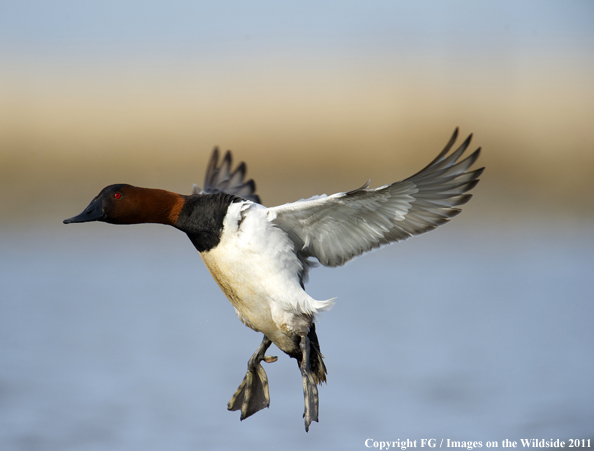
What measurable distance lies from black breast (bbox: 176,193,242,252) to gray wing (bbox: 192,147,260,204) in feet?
6.09

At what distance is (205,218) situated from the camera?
4898mm

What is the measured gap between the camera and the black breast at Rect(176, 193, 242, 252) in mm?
4859

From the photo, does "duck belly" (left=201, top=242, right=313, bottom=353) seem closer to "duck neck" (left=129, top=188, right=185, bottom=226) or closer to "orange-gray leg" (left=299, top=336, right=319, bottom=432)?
"orange-gray leg" (left=299, top=336, right=319, bottom=432)

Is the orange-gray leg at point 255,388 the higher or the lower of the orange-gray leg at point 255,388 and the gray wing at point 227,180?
the lower

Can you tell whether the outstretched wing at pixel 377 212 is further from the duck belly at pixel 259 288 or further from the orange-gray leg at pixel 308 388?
the orange-gray leg at pixel 308 388

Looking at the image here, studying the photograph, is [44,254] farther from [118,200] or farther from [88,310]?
[118,200]

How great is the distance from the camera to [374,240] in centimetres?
517

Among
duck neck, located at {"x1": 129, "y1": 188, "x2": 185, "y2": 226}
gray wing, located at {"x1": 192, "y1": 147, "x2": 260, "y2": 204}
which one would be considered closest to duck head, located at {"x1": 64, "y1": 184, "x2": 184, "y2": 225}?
duck neck, located at {"x1": 129, "y1": 188, "x2": 185, "y2": 226}

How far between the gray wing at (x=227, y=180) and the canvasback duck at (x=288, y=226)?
181 centimetres

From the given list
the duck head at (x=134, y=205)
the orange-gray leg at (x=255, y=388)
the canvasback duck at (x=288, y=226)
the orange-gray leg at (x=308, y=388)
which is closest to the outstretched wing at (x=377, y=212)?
the canvasback duck at (x=288, y=226)

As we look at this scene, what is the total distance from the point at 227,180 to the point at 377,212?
2447 millimetres

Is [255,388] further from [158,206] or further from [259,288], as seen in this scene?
[158,206]

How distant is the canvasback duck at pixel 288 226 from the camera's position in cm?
480

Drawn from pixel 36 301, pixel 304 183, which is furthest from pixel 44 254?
pixel 304 183
